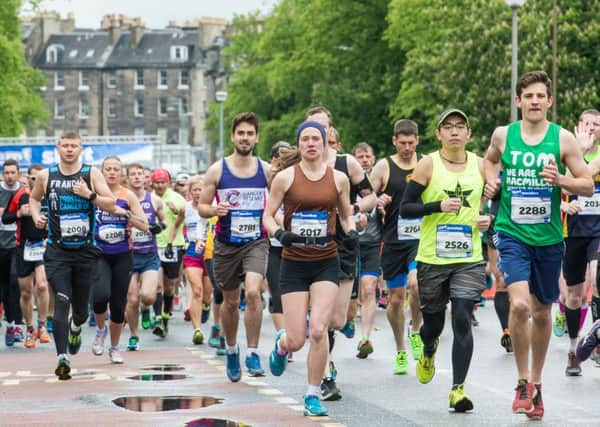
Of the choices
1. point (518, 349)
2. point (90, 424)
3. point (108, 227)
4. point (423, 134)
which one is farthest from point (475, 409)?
point (423, 134)

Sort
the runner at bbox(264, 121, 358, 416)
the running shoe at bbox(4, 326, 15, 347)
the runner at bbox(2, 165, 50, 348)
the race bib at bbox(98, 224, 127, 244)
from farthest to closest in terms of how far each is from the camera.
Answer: the runner at bbox(2, 165, 50, 348) < the running shoe at bbox(4, 326, 15, 347) < the race bib at bbox(98, 224, 127, 244) < the runner at bbox(264, 121, 358, 416)

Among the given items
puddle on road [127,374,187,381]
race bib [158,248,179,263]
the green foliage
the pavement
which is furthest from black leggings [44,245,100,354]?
the green foliage

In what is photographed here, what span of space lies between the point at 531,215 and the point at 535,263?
0.33 meters

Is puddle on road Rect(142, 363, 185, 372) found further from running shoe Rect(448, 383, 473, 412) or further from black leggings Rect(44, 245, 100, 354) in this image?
running shoe Rect(448, 383, 473, 412)

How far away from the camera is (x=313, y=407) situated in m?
10.1

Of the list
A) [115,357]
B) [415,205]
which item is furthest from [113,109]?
[415,205]

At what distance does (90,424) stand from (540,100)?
3.56 meters

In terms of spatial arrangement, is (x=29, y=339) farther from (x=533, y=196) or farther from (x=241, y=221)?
(x=533, y=196)

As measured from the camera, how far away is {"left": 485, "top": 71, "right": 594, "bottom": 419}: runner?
992cm

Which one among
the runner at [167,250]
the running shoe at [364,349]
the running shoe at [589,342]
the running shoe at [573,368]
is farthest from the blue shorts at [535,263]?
the runner at [167,250]

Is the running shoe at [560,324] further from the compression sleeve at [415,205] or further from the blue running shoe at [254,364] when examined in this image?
the compression sleeve at [415,205]

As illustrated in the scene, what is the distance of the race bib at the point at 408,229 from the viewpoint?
13391 mm

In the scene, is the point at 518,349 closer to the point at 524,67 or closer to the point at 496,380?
the point at 496,380

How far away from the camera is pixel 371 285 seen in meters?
14.9
